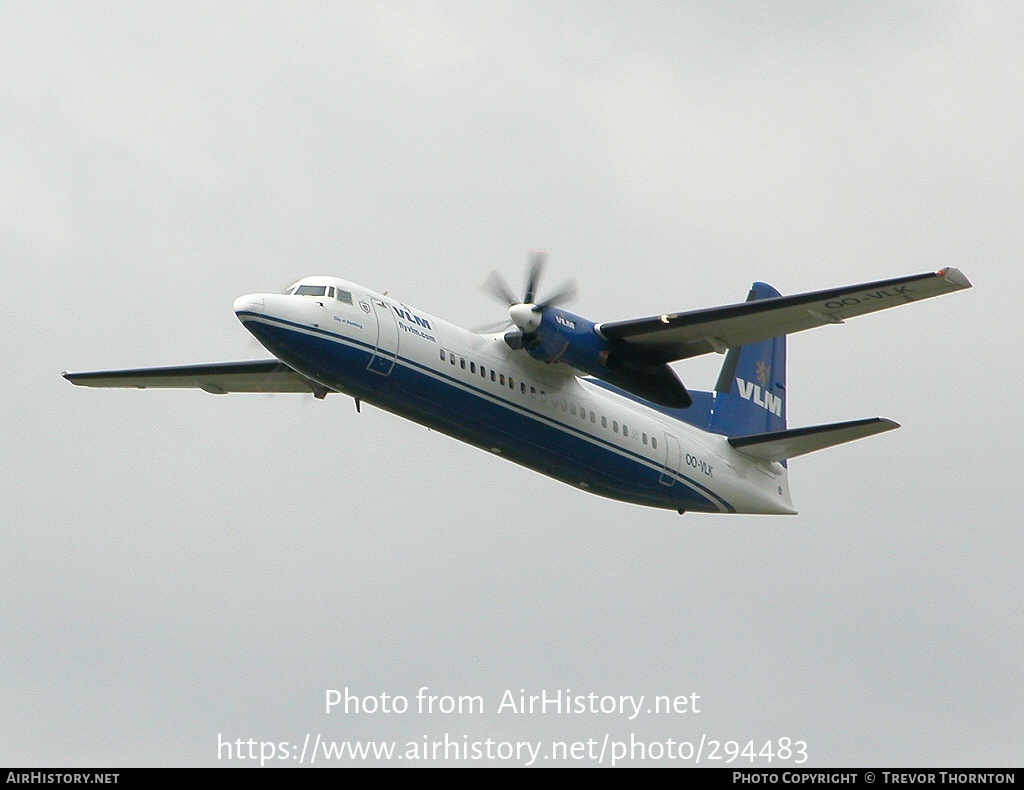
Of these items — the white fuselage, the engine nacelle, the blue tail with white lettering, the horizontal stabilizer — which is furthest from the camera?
the blue tail with white lettering

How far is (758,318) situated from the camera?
23.4 meters

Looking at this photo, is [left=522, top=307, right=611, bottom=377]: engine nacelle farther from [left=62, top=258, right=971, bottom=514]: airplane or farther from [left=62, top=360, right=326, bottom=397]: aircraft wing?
[left=62, top=360, right=326, bottom=397]: aircraft wing

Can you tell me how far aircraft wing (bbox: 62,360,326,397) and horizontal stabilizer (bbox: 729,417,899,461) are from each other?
8050 mm

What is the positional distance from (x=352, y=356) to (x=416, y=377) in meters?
1.10

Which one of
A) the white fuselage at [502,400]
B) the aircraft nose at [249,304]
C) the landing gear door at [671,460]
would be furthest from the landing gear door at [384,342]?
the landing gear door at [671,460]

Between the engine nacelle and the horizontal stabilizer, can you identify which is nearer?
the engine nacelle

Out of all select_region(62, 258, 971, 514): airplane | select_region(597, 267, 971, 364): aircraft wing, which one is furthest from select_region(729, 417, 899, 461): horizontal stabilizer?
select_region(597, 267, 971, 364): aircraft wing

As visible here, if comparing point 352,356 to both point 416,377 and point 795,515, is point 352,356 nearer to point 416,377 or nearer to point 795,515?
point 416,377

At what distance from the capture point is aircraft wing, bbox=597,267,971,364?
2194 cm

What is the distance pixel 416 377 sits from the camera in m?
23.0

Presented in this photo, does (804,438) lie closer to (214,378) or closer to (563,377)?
(563,377)

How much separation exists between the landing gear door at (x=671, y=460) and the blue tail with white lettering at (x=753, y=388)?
253 centimetres

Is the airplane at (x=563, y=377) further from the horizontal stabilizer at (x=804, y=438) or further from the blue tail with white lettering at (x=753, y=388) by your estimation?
the blue tail with white lettering at (x=753, y=388)
